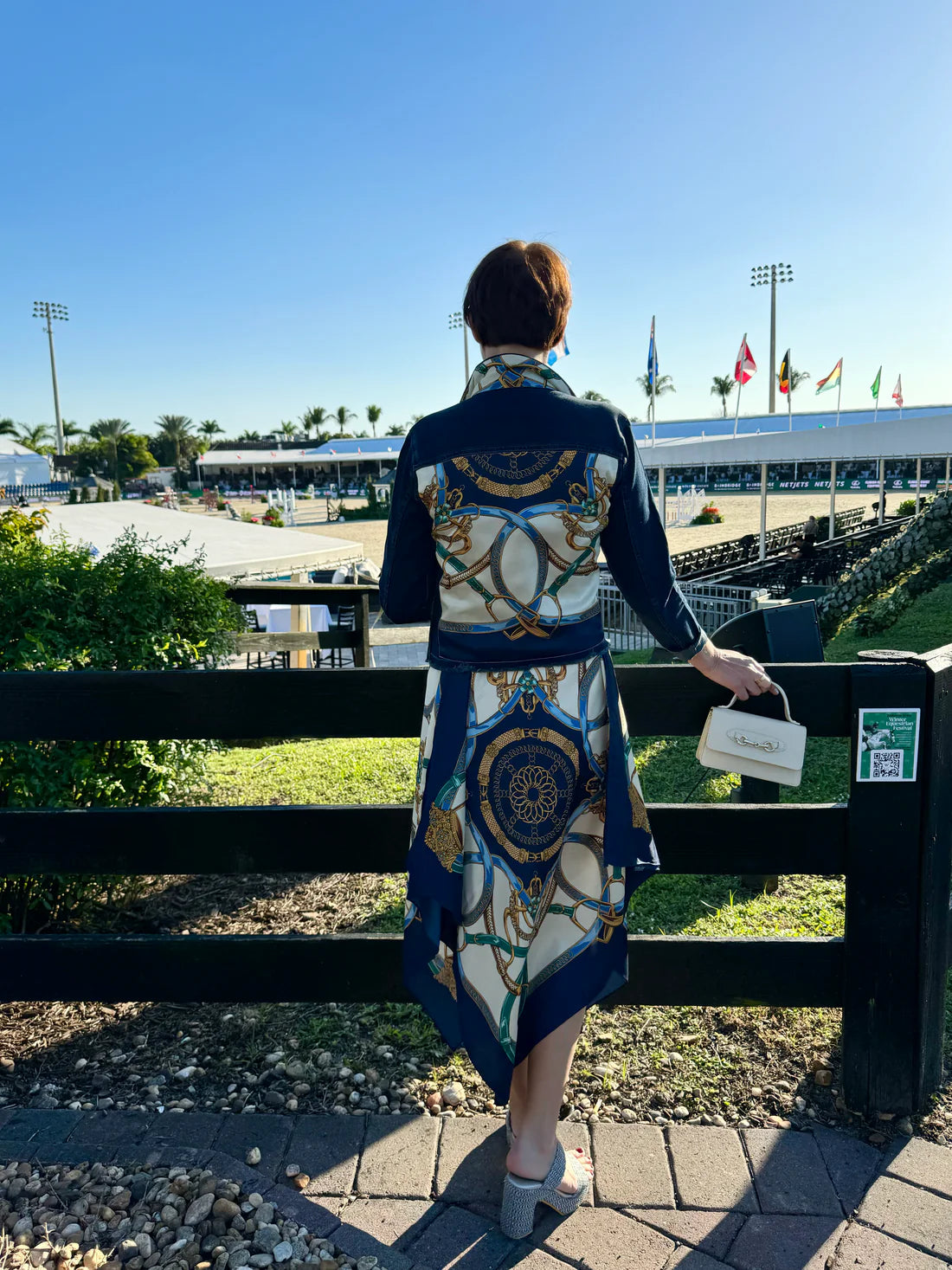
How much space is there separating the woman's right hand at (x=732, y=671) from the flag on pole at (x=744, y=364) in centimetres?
2418

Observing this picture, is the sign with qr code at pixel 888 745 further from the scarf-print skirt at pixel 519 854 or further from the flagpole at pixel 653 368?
the flagpole at pixel 653 368

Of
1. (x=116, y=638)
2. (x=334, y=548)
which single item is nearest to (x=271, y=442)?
(x=334, y=548)

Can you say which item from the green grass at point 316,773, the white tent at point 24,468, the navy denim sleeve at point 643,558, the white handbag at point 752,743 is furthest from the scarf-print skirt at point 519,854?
the white tent at point 24,468

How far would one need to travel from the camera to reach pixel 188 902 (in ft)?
11.6

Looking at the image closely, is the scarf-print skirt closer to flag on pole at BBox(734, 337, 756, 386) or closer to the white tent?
flag on pole at BBox(734, 337, 756, 386)

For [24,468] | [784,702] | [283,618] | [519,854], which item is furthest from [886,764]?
[24,468]

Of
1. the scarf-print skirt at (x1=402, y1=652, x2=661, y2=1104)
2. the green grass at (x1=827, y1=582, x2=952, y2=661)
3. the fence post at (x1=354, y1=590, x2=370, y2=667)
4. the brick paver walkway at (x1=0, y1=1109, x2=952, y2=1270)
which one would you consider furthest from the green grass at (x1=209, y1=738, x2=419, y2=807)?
the green grass at (x1=827, y1=582, x2=952, y2=661)

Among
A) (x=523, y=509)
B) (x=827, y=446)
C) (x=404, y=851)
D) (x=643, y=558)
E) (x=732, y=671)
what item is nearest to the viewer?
(x=523, y=509)

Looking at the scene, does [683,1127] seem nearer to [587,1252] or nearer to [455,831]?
[587,1252]

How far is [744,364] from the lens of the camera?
24.1 meters

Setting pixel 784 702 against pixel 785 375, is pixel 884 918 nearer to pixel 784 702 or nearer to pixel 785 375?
pixel 784 702

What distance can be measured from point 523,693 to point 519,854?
31 cm

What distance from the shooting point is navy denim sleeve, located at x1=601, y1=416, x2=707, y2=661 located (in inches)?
66.0

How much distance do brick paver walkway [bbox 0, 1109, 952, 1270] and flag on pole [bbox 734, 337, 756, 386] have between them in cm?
2443
